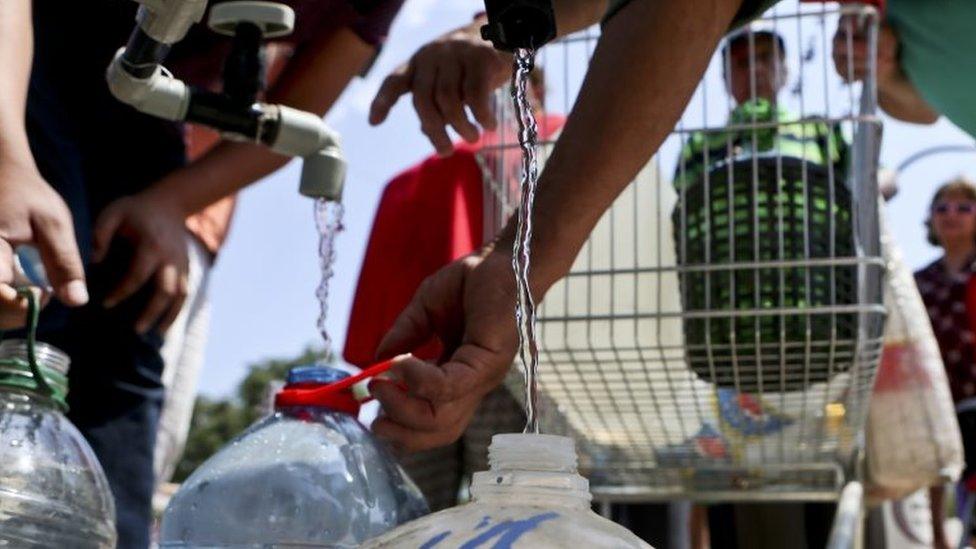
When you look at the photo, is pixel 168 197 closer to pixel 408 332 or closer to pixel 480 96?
pixel 480 96

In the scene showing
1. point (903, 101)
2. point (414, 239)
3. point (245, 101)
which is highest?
point (903, 101)

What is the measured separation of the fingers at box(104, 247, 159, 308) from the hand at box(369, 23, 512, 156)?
380 mm

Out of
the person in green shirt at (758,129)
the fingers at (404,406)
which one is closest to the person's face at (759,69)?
the person in green shirt at (758,129)

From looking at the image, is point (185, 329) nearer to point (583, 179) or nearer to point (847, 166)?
point (847, 166)

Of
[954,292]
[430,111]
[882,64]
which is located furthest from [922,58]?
[954,292]

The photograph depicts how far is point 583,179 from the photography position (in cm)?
136

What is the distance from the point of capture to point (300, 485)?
4.38ft

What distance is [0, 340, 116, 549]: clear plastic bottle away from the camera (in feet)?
4.17

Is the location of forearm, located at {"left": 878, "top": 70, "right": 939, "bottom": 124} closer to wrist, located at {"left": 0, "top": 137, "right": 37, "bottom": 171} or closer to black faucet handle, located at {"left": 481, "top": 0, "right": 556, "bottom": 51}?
black faucet handle, located at {"left": 481, "top": 0, "right": 556, "bottom": 51}

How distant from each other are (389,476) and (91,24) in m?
0.96

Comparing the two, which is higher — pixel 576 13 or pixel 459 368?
pixel 576 13

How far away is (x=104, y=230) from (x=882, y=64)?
4.30 feet

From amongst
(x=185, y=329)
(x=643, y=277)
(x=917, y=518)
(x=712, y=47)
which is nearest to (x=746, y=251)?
(x=643, y=277)

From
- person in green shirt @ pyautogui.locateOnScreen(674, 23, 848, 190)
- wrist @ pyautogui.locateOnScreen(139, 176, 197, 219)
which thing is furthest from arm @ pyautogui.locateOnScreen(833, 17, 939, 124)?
wrist @ pyautogui.locateOnScreen(139, 176, 197, 219)
